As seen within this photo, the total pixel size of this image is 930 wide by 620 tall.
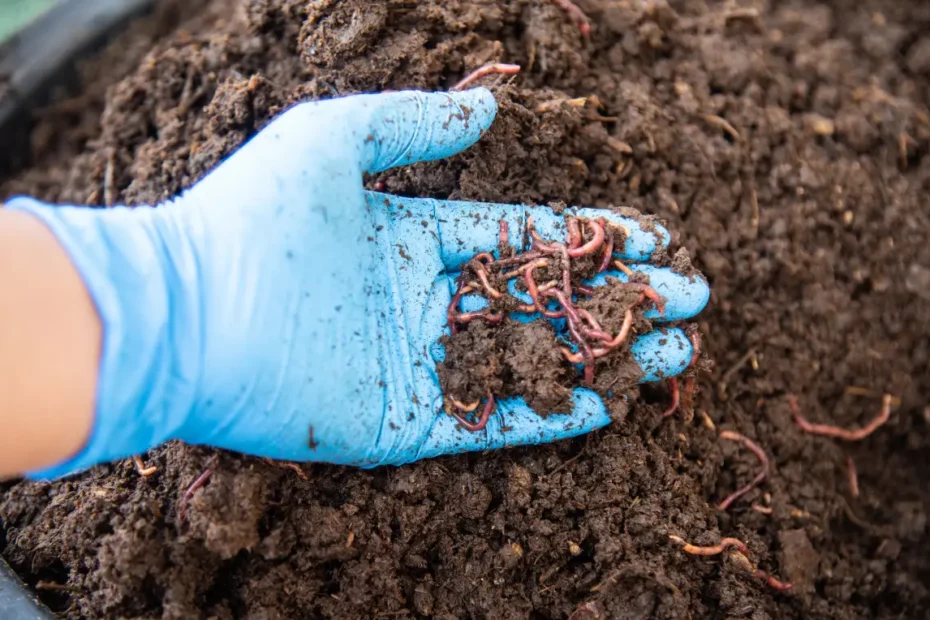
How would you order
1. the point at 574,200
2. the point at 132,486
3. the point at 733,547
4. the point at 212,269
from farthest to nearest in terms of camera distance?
the point at 574,200, the point at 733,547, the point at 132,486, the point at 212,269

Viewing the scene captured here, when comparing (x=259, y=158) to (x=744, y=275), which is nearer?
(x=259, y=158)

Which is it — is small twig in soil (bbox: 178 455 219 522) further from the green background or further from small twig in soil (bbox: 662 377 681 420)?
the green background

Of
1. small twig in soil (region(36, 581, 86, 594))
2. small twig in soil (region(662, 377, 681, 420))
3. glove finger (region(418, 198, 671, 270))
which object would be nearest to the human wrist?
small twig in soil (region(36, 581, 86, 594))

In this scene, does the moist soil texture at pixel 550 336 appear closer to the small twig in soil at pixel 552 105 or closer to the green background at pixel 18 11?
the small twig in soil at pixel 552 105

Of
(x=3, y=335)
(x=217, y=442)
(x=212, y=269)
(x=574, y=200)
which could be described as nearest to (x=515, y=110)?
(x=574, y=200)

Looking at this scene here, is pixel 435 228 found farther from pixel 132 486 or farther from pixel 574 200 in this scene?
pixel 132 486

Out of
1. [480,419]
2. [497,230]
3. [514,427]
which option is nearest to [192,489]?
[480,419]

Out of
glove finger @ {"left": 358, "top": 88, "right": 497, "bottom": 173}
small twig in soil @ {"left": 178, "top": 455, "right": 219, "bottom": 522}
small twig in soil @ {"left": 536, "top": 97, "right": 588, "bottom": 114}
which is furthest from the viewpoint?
small twig in soil @ {"left": 536, "top": 97, "right": 588, "bottom": 114}
